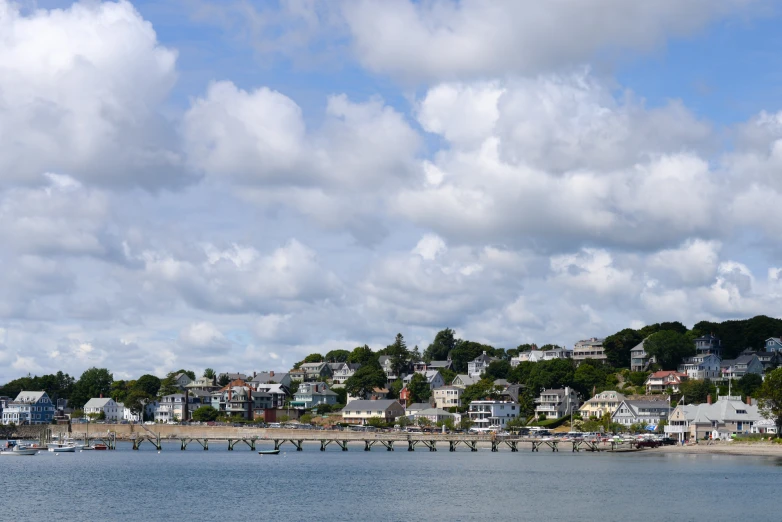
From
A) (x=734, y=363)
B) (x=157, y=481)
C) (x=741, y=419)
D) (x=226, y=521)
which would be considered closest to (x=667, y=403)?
(x=741, y=419)

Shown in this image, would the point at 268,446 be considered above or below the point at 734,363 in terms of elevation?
below

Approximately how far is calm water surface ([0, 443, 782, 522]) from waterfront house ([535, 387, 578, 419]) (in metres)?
42.6

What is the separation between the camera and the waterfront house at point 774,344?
181m

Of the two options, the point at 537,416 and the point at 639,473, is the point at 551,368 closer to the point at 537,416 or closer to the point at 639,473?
the point at 537,416

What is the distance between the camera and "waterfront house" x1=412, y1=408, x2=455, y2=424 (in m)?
171

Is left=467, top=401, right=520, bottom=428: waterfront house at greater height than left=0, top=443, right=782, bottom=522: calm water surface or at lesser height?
greater

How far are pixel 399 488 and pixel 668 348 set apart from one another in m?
108

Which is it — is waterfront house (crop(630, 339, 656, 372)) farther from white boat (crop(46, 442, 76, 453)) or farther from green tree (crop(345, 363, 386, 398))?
white boat (crop(46, 442, 76, 453))

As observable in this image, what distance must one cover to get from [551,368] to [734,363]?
35035 mm

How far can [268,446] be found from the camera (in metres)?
154

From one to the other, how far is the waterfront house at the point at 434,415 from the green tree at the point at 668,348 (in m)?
39.5

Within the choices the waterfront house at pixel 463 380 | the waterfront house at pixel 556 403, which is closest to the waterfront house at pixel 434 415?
the waterfront house at pixel 556 403

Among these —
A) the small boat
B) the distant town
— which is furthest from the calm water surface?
the distant town

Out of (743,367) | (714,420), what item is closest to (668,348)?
(743,367)
